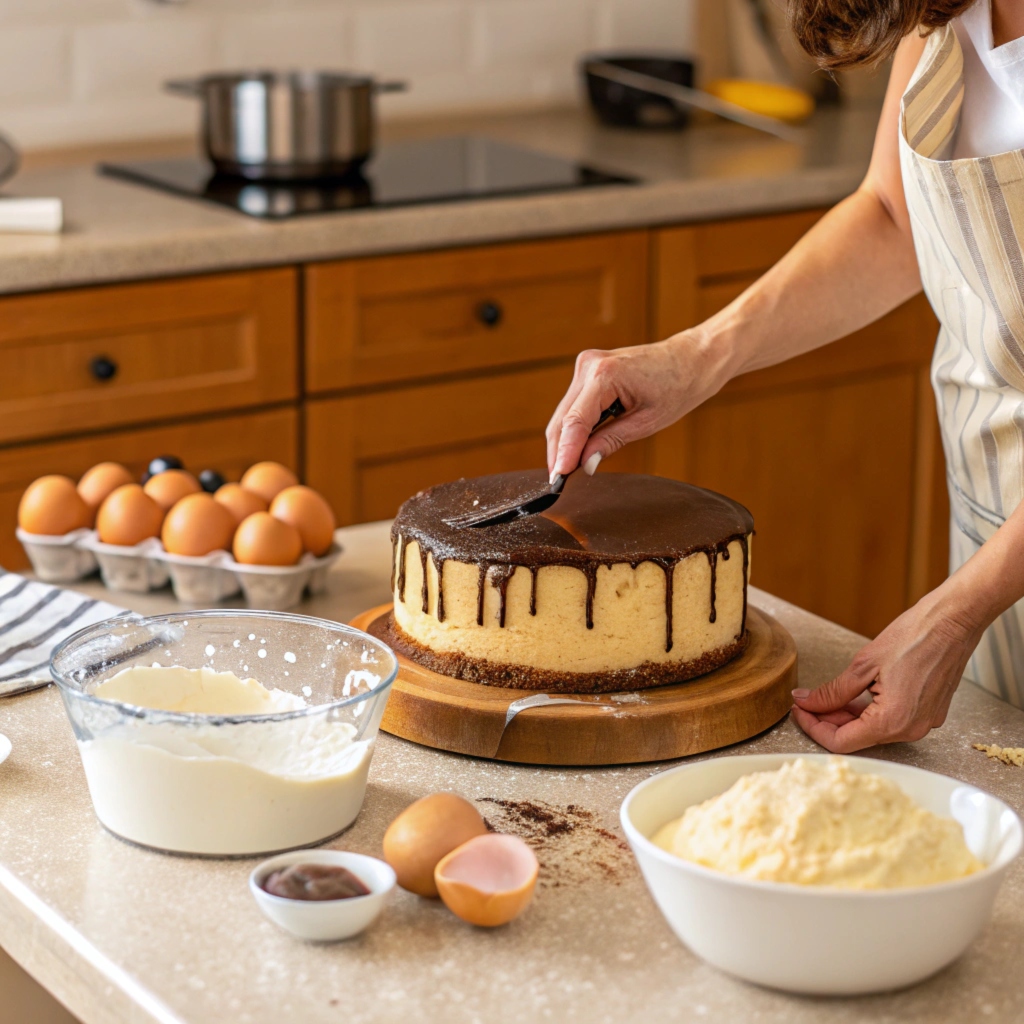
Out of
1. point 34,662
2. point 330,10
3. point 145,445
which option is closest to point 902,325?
point 330,10

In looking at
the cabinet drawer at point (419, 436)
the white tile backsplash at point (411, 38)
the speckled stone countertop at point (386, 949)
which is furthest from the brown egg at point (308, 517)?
the white tile backsplash at point (411, 38)

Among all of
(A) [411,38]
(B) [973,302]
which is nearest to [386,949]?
(B) [973,302]

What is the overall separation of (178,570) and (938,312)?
0.69 m

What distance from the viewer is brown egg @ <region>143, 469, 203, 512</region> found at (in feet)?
4.36

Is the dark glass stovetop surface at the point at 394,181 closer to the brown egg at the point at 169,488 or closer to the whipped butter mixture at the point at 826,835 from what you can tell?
the brown egg at the point at 169,488

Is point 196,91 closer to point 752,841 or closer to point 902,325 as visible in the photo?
point 902,325

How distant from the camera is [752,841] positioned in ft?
2.47

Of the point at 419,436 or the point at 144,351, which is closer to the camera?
the point at 144,351

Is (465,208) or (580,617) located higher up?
(465,208)

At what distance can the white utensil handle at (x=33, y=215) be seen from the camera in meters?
2.04

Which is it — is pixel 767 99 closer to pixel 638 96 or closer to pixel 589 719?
pixel 638 96

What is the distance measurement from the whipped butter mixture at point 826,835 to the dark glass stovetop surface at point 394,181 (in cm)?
155

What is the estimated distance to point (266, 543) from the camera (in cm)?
125

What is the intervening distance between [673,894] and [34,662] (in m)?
0.57
